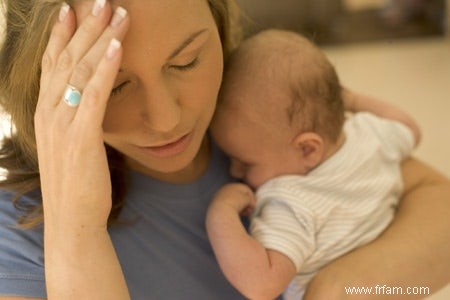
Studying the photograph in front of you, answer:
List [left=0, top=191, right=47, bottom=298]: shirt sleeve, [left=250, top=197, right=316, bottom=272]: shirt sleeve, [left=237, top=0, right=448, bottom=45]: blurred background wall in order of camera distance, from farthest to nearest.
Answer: [left=237, top=0, right=448, bottom=45]: blurred background wall < [left=250, top=197, right=316, bottom=272]: shirt sleeve < [left=0, top=191, right=47, bottom=298]: shirt sleeve

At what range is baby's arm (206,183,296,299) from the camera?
39.2 inches

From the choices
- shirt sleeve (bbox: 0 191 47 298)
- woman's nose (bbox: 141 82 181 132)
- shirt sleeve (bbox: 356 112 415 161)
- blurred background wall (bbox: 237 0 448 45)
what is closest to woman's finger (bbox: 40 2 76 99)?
woman's nose (bbox: 141 82 181 132)

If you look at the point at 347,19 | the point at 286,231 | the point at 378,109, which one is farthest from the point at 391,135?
the point at 347,19

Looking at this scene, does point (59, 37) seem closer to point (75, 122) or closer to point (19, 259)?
point (75, 122)

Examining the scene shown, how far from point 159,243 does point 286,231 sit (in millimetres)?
214

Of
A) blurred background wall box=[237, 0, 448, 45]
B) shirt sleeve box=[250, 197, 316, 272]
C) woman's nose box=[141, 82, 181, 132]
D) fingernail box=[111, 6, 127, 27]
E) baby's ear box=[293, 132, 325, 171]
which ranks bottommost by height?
blurred background wall box=[237, 0, 448, 45]

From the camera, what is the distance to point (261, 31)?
124 centimetres

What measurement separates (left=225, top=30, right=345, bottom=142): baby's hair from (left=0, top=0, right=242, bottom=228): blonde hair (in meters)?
0.09

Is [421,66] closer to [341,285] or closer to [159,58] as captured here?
[341,285]

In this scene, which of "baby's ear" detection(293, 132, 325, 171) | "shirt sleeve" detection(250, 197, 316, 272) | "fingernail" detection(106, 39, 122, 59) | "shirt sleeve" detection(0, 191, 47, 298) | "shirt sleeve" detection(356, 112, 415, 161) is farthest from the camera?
"shirt sleeve" detection(356, 112, 415, 161)

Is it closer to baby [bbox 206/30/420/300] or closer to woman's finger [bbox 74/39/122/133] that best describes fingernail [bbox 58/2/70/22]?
woman's finger [bbox 74/39/122/133]

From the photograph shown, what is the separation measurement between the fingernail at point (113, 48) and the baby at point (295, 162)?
0.36 m

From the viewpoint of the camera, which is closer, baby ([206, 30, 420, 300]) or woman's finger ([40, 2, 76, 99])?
woman's finger ([40, 2, 76, 99])

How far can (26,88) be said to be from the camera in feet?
3.03
